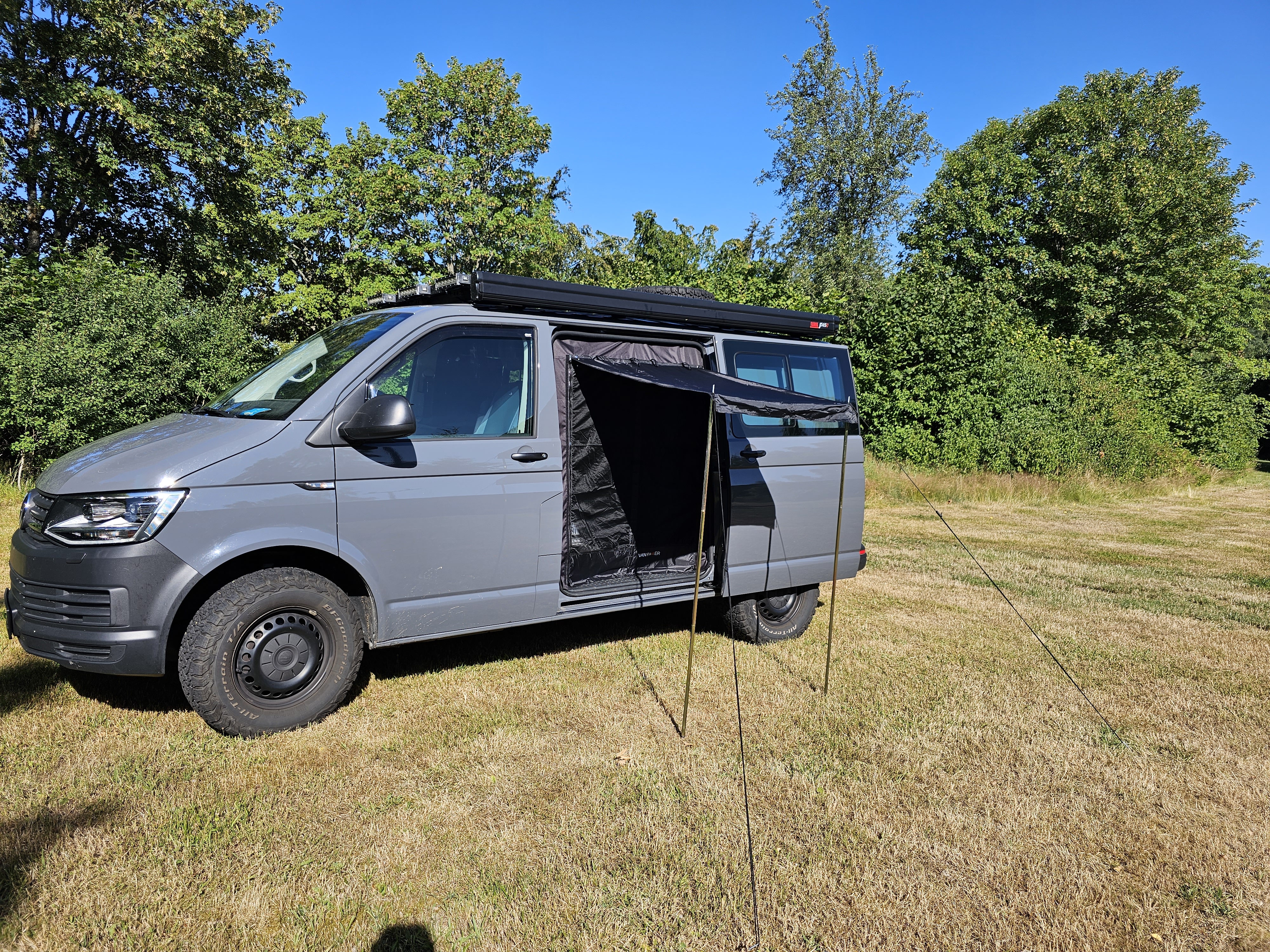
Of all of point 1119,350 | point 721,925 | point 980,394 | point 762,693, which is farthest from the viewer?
point 1119,350

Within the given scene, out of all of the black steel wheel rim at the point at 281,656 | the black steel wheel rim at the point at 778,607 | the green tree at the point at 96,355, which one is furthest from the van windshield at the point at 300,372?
the green tree at the point at 96,355

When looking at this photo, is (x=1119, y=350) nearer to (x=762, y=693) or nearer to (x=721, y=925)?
(x=762, y=693)

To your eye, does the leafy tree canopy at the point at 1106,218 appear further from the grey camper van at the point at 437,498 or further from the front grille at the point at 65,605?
the front grille at the point at 65,605

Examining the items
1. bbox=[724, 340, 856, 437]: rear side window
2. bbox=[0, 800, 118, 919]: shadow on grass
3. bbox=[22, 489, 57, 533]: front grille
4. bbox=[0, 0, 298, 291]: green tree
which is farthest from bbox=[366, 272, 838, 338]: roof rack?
bbox=[0, 0, 298, 291]: green tree

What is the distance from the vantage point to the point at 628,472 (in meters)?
5.58

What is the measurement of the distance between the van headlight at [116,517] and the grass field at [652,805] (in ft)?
3.40

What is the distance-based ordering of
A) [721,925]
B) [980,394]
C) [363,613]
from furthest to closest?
[980,394], [363,613], [721,925]

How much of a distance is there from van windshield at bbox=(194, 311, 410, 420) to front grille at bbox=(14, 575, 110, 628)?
1096 mm

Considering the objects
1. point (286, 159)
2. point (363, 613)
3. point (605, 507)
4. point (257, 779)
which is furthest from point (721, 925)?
point (286, 159)

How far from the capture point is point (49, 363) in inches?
349

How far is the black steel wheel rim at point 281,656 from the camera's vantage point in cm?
381

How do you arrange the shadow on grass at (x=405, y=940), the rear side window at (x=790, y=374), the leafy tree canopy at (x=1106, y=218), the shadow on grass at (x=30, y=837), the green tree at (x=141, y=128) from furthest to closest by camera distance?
the leafy tree canopy at (x=1106, y=218), the green tree at (x=141, y=128), the rear side window at (x=790, y=374), the shadow on grass at (x=30, y=837), the shadow on grass at (x=405, y=940)

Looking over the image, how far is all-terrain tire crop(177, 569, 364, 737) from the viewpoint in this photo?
3682 millimetres

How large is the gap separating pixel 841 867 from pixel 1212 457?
86.4 feet
